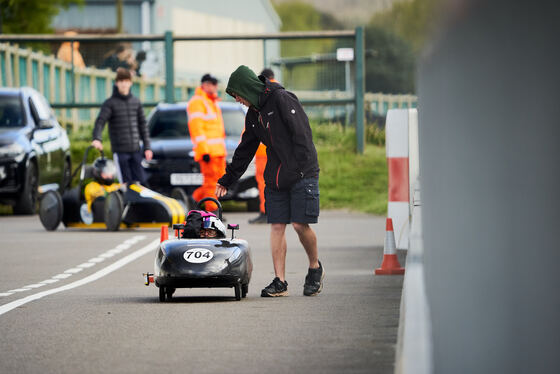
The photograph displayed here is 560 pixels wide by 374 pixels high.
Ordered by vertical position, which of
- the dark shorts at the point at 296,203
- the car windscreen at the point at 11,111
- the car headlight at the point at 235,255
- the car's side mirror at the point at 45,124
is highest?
the car windscreen at the point at 11,111

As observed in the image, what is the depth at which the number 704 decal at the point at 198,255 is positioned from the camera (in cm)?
827

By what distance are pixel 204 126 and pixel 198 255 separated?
9.25m

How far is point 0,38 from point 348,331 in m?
22.5

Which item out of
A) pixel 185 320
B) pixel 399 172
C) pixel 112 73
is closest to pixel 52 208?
pixel 399 172

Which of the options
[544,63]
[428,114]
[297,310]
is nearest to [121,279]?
[297,310]

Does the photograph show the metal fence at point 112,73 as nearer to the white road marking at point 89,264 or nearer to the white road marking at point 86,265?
the white road marking at point 89,264

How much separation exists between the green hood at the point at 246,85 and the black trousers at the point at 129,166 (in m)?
9.40

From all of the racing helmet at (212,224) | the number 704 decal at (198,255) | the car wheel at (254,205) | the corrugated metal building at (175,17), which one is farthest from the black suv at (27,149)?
the corrugated metal building at (175,17)

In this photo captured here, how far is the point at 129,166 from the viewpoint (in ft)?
59.9

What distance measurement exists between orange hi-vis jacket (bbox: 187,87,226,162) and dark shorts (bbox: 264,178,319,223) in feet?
27.8

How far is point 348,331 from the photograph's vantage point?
258 inches

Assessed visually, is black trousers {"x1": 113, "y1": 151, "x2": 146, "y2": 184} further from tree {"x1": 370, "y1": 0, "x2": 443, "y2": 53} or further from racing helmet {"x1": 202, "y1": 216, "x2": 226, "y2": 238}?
tree {"x1": 370, "y1": 0, "x2": 443, "y2": 53}

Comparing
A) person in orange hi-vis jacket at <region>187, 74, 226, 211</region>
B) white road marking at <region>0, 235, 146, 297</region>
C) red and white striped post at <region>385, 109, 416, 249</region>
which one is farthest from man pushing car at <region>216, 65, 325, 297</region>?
person in orange hi-vis jacket at <region>187, 74, 226, 211</region>

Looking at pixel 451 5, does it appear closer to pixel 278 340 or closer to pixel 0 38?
pixel 278 340
